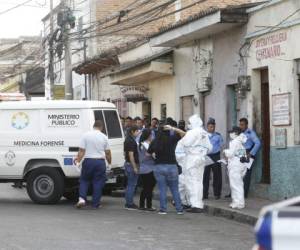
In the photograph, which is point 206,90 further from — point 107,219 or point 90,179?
point 107,219

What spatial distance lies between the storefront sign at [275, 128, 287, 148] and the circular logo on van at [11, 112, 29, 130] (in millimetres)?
5183

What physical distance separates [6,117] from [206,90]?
5937mm

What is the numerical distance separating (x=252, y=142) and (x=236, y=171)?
74.3 inches

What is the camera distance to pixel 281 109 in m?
14.7

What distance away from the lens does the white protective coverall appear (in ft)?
44.5

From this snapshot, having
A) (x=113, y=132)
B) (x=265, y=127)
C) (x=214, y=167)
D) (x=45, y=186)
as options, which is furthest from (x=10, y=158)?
(x=265, y=127)

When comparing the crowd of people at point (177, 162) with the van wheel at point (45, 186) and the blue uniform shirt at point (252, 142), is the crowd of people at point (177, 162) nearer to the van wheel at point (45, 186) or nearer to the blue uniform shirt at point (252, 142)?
the blue uniform shirt at point (252, 142)

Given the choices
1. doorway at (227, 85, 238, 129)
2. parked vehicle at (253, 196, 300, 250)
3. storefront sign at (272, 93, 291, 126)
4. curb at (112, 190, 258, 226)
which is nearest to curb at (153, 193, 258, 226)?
curb at (112, 190, 258, 226)

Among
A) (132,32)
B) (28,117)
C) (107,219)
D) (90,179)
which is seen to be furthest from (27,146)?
(132,32)

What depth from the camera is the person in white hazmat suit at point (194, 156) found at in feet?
44.7

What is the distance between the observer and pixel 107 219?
41.5ft

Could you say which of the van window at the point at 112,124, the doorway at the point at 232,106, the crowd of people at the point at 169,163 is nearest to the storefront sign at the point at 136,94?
the doorway at the point at 232,106

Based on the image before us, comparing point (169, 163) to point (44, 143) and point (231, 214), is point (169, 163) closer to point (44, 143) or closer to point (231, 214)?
point (231, 214)

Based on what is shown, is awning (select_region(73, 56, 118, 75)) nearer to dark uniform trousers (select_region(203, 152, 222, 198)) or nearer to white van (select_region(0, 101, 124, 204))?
dark uniform trousers (select_region(203, 152, 222, 198))
